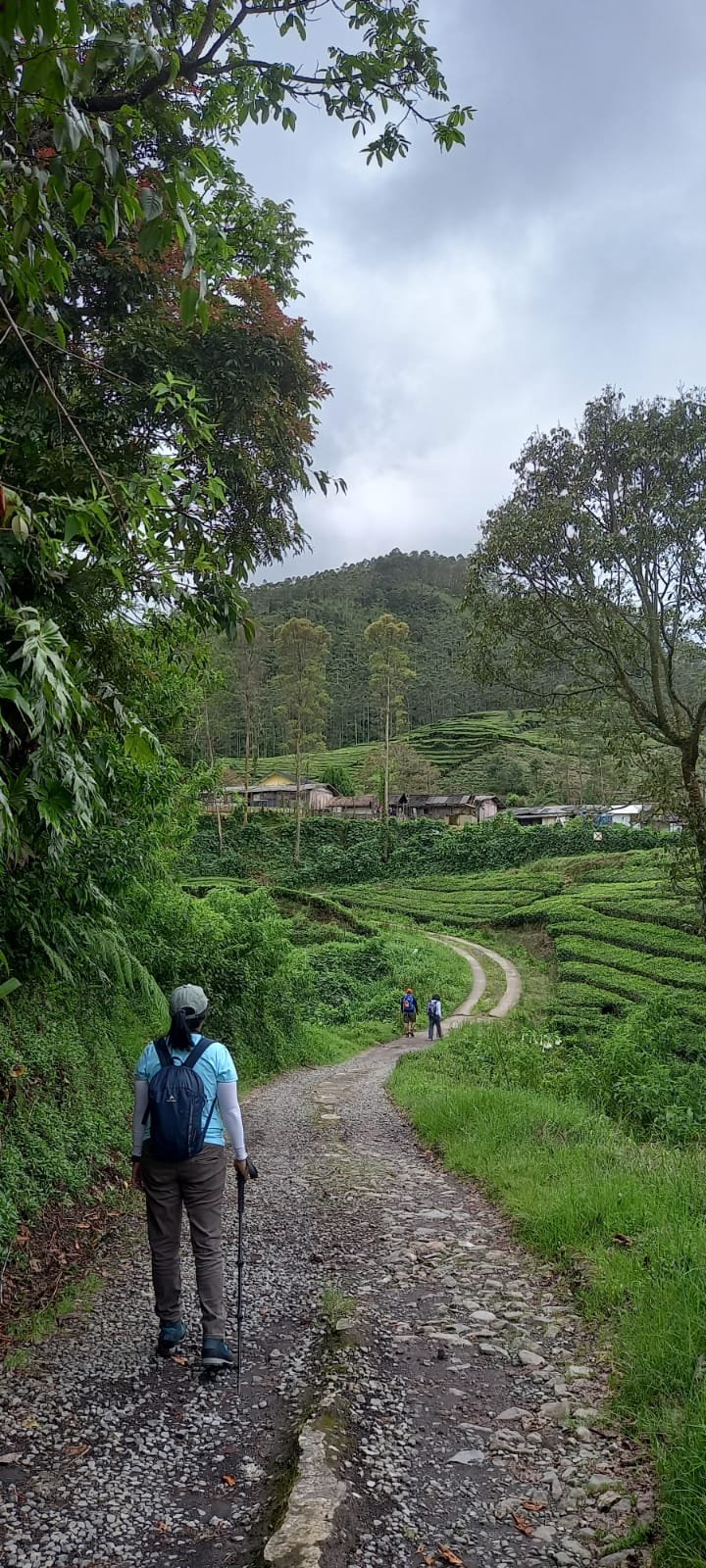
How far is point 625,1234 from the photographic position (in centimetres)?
561

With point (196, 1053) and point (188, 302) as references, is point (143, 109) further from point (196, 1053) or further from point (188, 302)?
point (196, 1053)

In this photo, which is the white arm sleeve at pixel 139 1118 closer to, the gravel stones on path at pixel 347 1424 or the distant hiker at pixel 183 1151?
the distant hiker at pixel 183 1151

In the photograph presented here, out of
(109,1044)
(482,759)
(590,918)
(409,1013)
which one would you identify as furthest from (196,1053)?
(482,759)

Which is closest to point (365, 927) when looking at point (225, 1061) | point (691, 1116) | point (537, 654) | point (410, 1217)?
point (537, 654)

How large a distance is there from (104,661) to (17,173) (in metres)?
2.54

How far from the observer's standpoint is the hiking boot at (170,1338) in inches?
180

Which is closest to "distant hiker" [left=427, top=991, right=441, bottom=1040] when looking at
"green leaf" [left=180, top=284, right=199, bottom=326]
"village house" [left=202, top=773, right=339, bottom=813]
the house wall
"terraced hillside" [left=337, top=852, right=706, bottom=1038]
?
"terraced hillside" [left=337, top=852, right=706, bottom=1038]

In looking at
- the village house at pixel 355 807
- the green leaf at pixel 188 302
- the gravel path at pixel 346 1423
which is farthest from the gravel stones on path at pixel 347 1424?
the village house at pixel 355 807

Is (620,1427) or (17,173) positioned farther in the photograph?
(620,1427)

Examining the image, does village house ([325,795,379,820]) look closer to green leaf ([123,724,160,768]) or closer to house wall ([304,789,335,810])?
house wall ([304,789,335,810])

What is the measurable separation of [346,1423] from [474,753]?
297 ft

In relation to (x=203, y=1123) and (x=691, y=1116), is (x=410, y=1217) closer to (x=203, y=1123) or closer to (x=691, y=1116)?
(x=203, y=1123)

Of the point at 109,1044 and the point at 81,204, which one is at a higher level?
the point at 81,204

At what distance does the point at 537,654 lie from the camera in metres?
17.3
